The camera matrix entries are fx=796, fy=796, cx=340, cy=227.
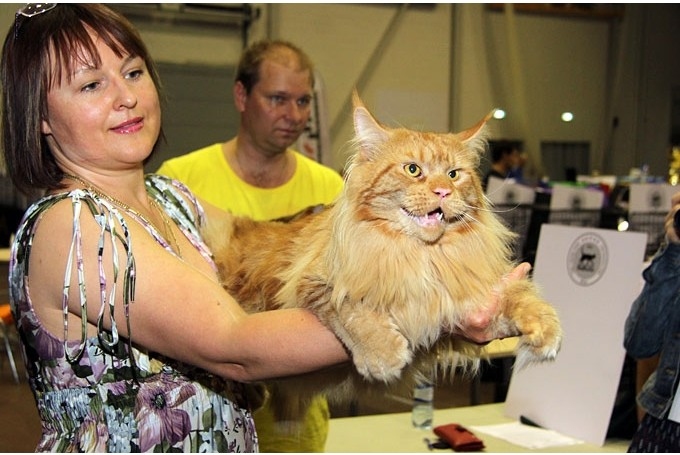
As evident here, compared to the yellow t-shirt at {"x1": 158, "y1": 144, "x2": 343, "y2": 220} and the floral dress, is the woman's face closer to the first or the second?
the floral dress

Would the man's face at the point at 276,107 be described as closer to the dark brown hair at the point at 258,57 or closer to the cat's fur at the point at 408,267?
the dark brown hair at the point at 258,57

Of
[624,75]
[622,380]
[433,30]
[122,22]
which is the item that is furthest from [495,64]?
[122,22]

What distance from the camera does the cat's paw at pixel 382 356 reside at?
134 cm

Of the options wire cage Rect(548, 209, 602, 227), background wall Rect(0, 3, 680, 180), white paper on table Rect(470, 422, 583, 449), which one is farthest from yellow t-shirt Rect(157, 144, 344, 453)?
background wall Rect(0, 3, 680, 180)

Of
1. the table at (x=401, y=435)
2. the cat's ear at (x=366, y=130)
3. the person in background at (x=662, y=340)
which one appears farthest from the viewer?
the table at (x=401, y=435)

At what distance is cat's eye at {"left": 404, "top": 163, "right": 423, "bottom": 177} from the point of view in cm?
148

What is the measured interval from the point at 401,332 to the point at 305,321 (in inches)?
6.8

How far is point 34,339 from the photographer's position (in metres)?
1.47

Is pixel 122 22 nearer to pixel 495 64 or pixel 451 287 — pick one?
pixel 451 287

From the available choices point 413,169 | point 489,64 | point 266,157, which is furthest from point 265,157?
point 489,64

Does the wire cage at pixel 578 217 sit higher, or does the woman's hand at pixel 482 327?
the wire cage at pixel 578 217

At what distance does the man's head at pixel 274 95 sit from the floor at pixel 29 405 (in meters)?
0.93

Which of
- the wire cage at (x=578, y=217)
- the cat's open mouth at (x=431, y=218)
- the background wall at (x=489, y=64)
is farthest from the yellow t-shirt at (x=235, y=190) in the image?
the background wall at (x=489, y=64)

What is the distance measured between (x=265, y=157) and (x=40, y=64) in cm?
122
